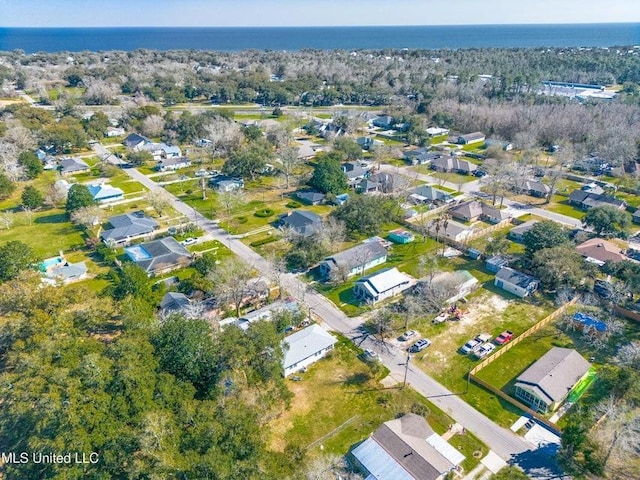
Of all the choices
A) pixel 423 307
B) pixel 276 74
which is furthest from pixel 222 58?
pixel 423 307

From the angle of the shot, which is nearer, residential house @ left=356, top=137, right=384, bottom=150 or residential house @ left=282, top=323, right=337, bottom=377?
residential house @ left=282, top=323, right=337, bottom=377

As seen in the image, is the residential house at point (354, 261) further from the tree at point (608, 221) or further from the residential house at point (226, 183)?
the residential house at point (226, 183)

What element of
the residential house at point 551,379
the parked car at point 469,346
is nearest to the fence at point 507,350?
the residential house at point 551,379

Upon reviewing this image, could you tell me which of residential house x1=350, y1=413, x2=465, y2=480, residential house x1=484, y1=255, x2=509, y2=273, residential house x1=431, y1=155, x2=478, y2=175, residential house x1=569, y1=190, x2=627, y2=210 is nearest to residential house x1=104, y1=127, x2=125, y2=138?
residential house x1=431, y1=155, x2=478, y2=175

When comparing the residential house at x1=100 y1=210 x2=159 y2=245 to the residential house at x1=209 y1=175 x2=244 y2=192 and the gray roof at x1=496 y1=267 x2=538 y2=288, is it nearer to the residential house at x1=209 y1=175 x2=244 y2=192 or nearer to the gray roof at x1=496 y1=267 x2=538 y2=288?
the residential house at x1=209 y1=175 x2=244 y2=192

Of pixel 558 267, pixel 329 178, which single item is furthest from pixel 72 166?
pixel 558 267

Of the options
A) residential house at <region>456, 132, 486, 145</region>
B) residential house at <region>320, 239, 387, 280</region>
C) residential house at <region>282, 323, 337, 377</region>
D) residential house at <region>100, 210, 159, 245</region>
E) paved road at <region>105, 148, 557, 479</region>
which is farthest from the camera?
residential house at <region>456, 132, 486, 145</region>

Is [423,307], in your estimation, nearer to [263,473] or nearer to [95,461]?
[263,473]
